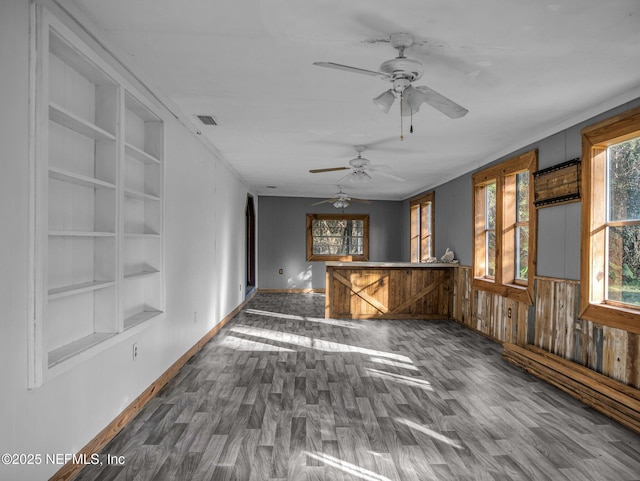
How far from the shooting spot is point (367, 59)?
2.74 meters

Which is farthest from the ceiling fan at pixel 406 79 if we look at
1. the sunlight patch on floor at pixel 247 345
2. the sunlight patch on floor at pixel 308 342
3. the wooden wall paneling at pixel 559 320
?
the sunlight patch on floor at pixel 247 345

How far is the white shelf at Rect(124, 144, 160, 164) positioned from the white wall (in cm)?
44

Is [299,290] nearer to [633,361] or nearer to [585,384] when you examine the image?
[585,384]

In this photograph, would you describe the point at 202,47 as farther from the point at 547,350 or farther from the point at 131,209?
the point at 547,350

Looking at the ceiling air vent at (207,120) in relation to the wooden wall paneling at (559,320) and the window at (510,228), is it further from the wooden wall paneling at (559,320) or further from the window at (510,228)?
the wooden wall paneling at (559,320)

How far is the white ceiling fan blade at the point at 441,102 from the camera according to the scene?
8.33 feet

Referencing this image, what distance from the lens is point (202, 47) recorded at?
2.61m

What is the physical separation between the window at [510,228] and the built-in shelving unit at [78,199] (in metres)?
3.99

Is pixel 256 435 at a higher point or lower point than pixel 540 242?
lower

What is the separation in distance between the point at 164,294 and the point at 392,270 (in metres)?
4.32

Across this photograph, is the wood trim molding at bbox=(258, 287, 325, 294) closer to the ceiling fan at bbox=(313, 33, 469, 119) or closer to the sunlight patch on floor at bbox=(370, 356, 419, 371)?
the sunlight patch on floor at bbox=(370, 356, 419, 371)

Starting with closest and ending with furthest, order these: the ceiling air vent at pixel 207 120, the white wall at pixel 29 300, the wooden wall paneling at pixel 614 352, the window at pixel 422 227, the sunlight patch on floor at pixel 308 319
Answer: the white wall at pixel 29 300 < the wooden wall paneling at pixel 614 352 < the ceiling air vent at pixel 207 120 < the sunlight patch on floor at pixel 308 319 < the window at pixel 422 227

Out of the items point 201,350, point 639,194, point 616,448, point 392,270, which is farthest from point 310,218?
point 616,448

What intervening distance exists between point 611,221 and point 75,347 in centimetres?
415
